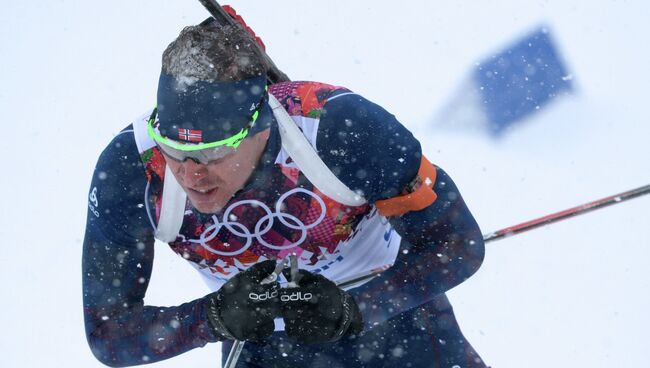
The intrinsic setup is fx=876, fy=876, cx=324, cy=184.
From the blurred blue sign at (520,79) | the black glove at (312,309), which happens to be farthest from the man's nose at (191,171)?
the blurred blue sign at (520,79)

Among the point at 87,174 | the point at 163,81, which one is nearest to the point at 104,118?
the point at 87,174

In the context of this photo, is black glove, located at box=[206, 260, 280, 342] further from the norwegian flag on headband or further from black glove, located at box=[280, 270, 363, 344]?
the norwegian flag on headband

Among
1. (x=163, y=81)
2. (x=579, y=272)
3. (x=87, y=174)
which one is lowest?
(x=579, y=272)

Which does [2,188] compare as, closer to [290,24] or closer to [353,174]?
[290,24]

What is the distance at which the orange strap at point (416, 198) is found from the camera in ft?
8.02

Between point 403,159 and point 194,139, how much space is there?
1.94 feet

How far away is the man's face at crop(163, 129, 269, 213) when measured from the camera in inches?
88.9

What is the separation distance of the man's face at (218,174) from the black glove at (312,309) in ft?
0.98

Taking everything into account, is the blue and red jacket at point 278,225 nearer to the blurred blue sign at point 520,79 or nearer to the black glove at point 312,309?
the black glove at point 312,309

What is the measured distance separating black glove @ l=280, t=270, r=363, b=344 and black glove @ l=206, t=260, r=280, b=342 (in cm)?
4

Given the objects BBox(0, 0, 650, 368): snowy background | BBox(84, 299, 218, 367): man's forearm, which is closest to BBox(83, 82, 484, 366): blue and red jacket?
BBox(84, 299, 218, 367): man's forearm

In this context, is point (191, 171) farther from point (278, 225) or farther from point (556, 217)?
point (556, 217)

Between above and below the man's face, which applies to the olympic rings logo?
below

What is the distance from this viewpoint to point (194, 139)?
2207mm
